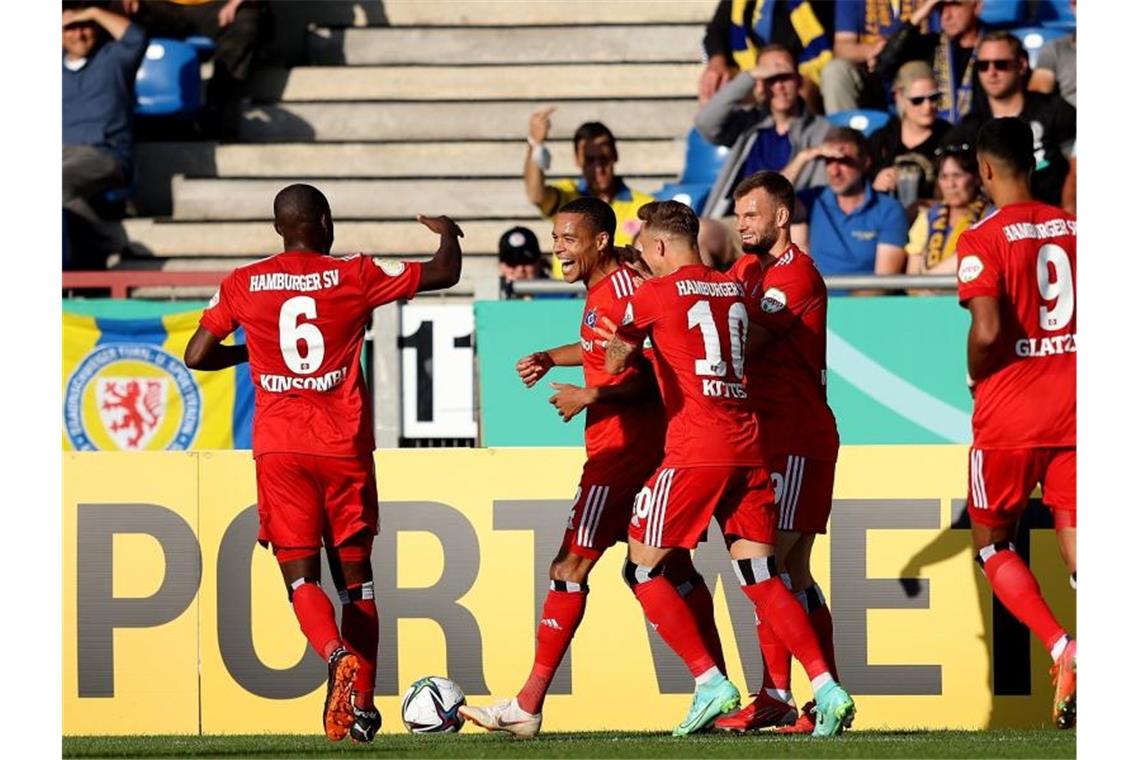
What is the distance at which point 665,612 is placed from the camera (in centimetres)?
780

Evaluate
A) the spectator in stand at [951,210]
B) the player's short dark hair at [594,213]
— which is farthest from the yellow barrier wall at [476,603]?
the spectator in stand at [951,210]

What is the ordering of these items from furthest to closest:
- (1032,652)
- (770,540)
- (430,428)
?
1. (430,428)
2. (1032,652)
3. (770,540)

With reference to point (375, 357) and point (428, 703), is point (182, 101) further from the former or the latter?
point (428, 703)

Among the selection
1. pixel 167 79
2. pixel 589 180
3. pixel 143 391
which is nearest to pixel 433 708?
pixel 143 391

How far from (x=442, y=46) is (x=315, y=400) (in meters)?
8.93

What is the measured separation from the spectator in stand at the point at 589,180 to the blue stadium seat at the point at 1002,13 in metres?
3.07

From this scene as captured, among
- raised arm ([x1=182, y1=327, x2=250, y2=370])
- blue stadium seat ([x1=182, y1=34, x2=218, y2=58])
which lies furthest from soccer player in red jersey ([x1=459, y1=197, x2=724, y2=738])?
blue stadium seat ([x1=182, y1=34, x2=218, y2=58])

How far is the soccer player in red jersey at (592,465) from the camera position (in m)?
7.98

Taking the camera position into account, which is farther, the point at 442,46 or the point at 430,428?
the point at 442,46

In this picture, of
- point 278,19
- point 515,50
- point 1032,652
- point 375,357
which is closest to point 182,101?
point 278,19

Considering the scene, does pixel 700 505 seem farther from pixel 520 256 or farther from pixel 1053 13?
pixel 1053 13

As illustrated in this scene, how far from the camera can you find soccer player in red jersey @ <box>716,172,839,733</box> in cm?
801

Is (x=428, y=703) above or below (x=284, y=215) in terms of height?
below

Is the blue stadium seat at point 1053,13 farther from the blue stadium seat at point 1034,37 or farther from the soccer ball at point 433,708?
the soccer ball at point 433,708
